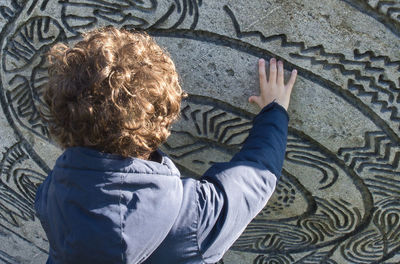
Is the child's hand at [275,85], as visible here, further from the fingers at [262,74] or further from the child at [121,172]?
the child at [121,172]

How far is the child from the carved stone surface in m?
0.45

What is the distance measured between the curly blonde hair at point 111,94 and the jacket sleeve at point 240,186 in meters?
0.23

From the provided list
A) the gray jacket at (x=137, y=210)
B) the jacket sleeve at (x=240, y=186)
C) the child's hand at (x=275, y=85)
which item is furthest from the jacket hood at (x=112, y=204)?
the child's hand at (x=275, y=85)

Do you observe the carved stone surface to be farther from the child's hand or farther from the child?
the child

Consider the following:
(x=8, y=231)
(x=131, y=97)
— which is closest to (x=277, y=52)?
(x=131, y=97)

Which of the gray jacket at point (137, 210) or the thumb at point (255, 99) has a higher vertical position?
the thumb at point (255, 99)

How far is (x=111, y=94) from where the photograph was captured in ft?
3.88

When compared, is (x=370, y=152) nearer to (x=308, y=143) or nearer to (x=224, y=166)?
(x=308, y=143)

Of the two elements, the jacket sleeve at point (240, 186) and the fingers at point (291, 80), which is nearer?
the jacket sleeve at point (240, 186)

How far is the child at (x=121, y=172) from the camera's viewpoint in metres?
1.21

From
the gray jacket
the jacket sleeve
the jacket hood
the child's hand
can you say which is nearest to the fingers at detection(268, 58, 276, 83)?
the child's hand

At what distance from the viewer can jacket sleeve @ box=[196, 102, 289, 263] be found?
136cm

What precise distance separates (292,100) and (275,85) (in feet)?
0.35

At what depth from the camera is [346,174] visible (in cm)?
190
